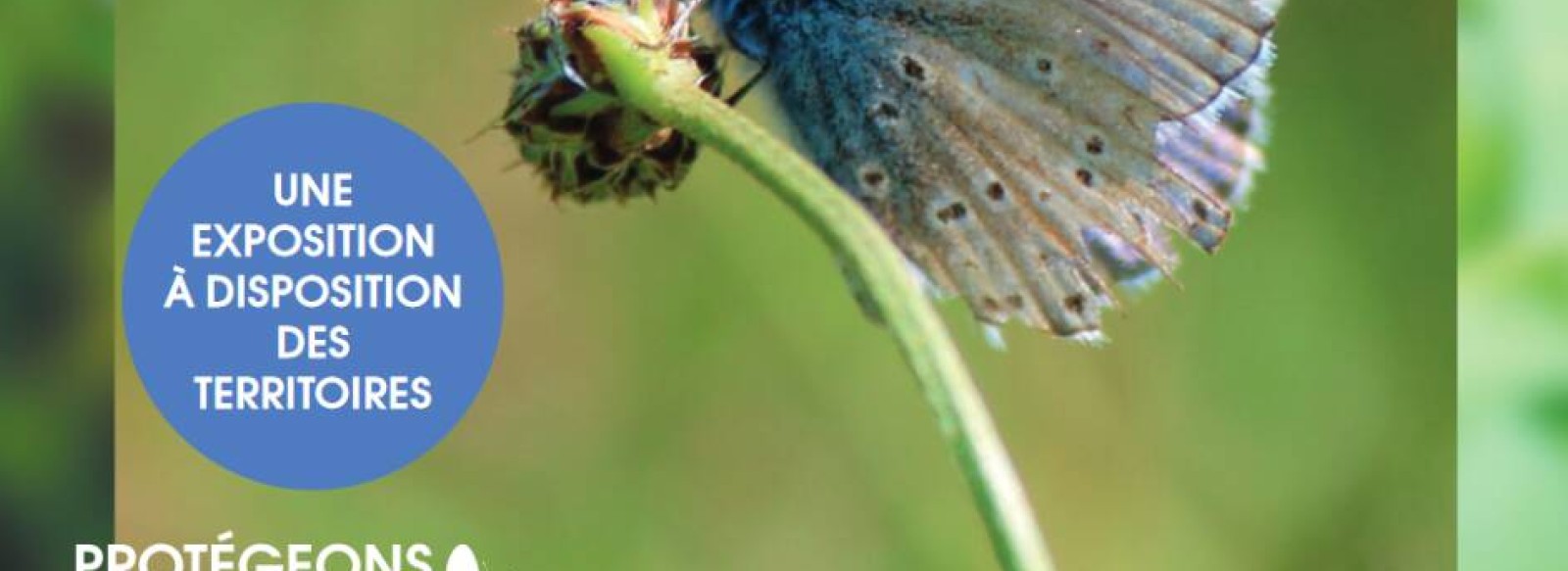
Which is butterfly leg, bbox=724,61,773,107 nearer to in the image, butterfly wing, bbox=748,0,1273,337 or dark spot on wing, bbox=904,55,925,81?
butterfly wing, bbox=748,0,1273,337

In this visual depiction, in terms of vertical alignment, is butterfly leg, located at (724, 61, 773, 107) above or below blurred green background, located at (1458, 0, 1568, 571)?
above

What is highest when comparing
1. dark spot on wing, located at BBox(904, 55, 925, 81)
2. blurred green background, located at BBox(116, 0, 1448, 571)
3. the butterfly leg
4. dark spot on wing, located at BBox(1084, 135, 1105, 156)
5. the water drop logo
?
dark spot on wing, located at BBox(904, 55, 925, 81)

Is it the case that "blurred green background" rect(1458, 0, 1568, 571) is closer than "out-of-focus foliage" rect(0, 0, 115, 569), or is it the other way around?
"out-of-focus foliage" rect(0, 0, 115, 569)

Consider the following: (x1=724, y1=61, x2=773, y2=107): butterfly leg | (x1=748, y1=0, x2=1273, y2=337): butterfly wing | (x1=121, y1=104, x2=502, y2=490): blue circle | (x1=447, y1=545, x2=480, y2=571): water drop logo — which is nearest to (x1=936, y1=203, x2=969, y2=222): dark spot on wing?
(x1=748, y1=0, x2=1273, y2=337): butterfly wing

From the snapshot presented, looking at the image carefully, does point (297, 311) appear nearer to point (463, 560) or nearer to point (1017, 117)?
point (463, 560)

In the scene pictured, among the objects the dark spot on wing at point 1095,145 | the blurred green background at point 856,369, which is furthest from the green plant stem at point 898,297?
the blurred green background at point 856,369

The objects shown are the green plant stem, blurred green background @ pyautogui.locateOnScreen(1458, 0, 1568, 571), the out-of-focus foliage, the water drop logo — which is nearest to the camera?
the green plant stem

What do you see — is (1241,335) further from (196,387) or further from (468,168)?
(196,387)

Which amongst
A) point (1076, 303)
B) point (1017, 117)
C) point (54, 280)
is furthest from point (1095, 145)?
point (54, 280)
